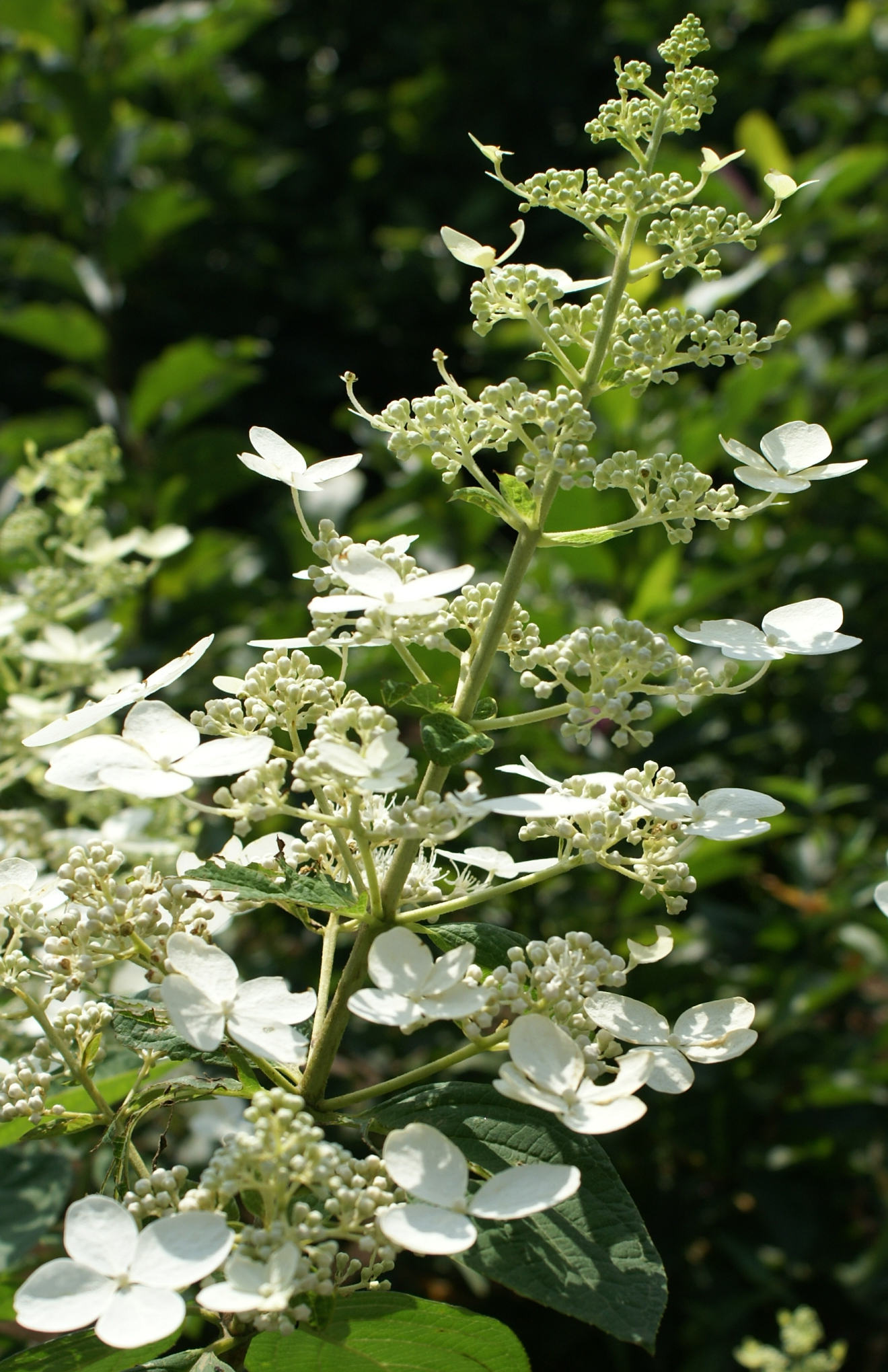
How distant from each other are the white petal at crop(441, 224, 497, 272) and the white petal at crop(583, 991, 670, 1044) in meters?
0.42

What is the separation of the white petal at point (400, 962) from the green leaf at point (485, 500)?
0.24m

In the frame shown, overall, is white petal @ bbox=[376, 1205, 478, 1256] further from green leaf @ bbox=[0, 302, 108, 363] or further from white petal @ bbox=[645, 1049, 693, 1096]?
green leaf @ bbox=[0, 302, 108, 363]

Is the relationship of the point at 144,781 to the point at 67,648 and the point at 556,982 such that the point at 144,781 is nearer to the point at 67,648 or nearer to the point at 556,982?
the point at 556,982

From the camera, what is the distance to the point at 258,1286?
1.66 feet

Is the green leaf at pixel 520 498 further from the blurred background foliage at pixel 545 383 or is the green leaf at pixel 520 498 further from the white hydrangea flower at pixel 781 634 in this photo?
the blurred background foliage at pixel 545 383

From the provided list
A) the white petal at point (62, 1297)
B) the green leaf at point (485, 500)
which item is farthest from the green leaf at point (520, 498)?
the white petal at point (62, 1297)

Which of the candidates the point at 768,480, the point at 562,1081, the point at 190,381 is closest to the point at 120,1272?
the point at 562,1081

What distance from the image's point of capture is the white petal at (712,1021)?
65 centimetres

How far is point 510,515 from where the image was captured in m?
0.67

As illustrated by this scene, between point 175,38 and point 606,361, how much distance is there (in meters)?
3.17

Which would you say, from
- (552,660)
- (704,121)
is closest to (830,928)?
(552,660)

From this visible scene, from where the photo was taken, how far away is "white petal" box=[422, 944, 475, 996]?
577mm

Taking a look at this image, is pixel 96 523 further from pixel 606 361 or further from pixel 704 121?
pixel 704 121

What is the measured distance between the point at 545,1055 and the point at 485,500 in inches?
12.0
